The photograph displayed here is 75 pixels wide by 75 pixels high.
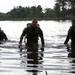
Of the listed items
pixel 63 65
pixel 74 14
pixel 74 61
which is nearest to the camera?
pixel 63 65

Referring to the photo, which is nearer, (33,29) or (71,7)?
(33,29)

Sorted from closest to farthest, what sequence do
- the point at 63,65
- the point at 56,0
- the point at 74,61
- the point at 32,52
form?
the point at 63,65, the point at 74,61, the point at 32,52, the point at 56,0

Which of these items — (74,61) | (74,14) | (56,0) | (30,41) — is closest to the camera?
(74,61)

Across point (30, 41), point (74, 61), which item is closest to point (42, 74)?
point (74, 61)

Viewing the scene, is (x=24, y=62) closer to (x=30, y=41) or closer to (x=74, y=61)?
(x=74, y=61)

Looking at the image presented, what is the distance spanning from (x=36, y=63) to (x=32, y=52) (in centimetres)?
Answer: 294

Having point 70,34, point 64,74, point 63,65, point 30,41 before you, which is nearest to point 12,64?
point 63,65

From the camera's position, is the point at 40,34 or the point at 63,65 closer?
the point at 63,65

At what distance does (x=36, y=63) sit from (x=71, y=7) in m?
104

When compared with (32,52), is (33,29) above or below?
above

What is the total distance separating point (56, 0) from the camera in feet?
422

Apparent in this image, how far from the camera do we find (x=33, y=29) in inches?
546

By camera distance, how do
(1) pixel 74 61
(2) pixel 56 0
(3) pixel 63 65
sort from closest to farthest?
(3) pixel 63 65
(1) pixel 74 61
(2) pixel 56 0

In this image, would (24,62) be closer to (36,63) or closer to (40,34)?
(36,63)
